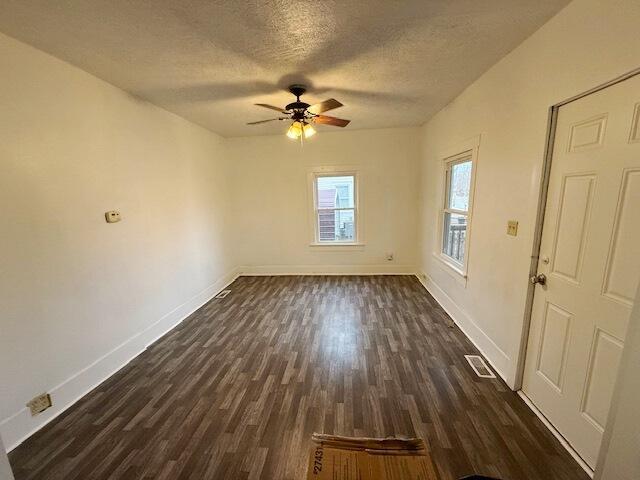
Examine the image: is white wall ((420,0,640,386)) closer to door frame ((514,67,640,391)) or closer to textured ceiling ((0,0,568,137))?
door frame ((514,67,640,391))

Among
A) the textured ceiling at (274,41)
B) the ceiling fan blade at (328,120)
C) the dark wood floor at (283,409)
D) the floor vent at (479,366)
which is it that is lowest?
the dark wood floor at (283,409)

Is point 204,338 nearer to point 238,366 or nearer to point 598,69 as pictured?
point 238,366

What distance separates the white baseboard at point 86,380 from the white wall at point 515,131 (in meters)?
3.37

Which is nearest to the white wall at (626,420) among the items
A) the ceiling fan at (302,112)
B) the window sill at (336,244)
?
the ceiling fan at (302,112)

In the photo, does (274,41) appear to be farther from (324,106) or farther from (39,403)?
(39,403)

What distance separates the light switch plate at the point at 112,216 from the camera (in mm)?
2320

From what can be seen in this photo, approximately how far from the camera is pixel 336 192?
482 centimetres

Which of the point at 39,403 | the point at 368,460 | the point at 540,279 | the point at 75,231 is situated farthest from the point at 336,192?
the point at 39,403

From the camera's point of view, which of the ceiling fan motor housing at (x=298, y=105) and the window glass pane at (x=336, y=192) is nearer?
the ceiling fan motor housing at (x=298, y=105)

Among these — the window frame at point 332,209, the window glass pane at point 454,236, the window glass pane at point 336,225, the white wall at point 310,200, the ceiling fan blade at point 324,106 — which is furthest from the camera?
the window glass pane at point 336,225

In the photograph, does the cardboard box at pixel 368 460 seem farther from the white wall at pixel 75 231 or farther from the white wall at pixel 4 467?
the white wall at pixel 75 231

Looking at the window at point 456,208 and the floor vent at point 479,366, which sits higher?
the window at point 456,208

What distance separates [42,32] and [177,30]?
826 mm

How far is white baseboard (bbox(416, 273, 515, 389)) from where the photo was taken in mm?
2158
